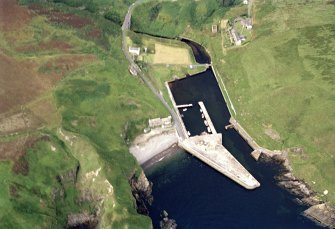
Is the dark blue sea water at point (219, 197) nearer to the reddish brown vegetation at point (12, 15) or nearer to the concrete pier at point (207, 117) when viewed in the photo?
the concrete pier at point (207, 117)

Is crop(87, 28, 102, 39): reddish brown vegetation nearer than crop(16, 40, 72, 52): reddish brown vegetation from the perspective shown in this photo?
No

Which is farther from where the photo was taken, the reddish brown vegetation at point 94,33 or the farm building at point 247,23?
the farm building at point 247,23

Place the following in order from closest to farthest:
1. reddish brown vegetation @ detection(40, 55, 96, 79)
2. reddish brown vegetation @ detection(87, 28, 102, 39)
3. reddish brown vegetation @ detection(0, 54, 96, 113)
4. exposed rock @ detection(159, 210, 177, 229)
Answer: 1. exposed rock @ detection(159, 210, 177, 229)
2. reddish brown vegetation @ detection(0, 54, 96, 113)
3. reddish brown vegetation @ detection(40, 55, 96, 79)
4. reddish brown vegetation @ detection(87, 28, 102, 39)


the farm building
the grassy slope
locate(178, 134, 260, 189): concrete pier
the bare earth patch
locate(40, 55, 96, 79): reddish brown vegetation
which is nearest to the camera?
locate(178, 134, 260, 189): concrete pier

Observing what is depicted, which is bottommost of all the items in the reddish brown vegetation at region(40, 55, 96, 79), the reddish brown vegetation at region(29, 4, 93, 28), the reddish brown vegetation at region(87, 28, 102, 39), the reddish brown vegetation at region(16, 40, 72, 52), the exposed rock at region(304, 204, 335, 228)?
the exposed rock at region(304, 204, 335, 228)

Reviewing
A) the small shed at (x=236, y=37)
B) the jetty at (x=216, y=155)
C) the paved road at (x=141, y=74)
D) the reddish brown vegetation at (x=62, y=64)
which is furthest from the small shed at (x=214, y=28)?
the reddish brown vegetation at (x=62, y=64)

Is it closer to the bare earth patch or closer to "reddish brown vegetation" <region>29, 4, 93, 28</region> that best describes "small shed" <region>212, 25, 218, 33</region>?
the bare earth patch

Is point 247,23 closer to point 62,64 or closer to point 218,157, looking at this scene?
point 218,157

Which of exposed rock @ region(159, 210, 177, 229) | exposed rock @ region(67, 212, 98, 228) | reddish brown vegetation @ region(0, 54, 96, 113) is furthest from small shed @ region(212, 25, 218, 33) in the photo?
exposed rock @ region(67, 212, 98, 228)
